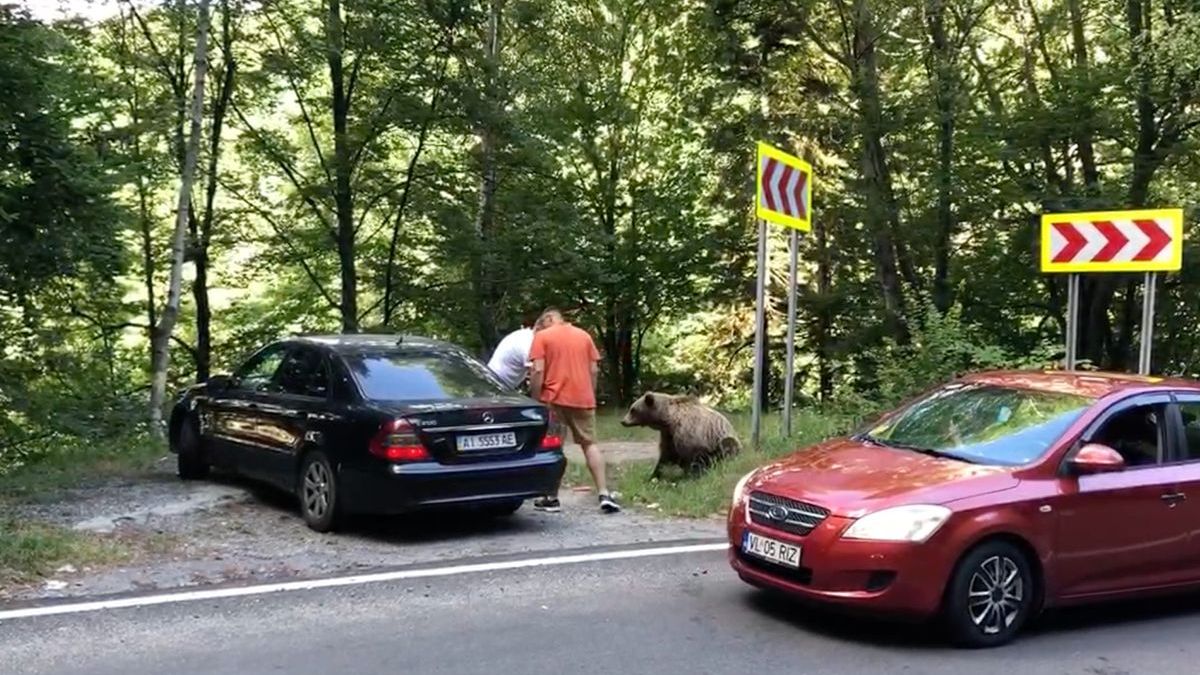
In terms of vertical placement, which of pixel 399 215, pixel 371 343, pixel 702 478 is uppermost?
pixel 399 215

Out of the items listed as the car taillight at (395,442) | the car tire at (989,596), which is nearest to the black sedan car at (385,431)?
the car taillight at (395,442)

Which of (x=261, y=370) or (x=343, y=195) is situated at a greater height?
(x=343, y=195)

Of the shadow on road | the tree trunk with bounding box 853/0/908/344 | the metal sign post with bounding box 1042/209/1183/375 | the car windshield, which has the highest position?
the tree trunk with bounding box 853/0/908/344

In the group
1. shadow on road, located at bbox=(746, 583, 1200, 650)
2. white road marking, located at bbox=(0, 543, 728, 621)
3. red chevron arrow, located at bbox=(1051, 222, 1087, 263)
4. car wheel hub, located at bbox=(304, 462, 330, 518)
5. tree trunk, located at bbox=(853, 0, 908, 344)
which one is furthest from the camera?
tree trunk, located at bbox=(853, 0, 908, 344)

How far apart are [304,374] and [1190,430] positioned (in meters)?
6.69

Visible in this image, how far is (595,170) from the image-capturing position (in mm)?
26391

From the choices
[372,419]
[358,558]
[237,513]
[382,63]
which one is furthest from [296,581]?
[382,63]

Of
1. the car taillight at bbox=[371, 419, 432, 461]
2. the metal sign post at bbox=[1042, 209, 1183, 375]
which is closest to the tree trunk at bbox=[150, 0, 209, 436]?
the car taillight at bbox=[371, 419, 432, 461]

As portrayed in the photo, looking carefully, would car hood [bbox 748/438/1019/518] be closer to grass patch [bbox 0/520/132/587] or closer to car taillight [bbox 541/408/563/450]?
car taillight [bbox 541/408/563/450]

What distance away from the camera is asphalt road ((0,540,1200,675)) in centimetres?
553

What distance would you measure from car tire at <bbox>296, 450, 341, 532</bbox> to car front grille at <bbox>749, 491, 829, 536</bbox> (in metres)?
3.44

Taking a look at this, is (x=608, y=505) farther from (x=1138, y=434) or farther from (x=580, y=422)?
(x=1138, y=434)

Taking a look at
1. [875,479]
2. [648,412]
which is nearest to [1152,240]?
[648,412]

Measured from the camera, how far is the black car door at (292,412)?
8.80 m
